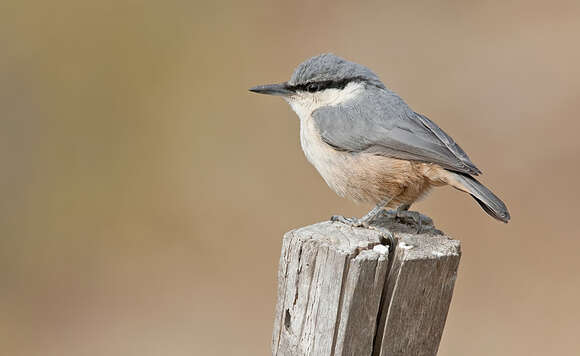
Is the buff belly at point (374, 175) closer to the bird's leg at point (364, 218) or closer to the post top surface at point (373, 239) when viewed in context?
the bird's leg at point (364, 218)

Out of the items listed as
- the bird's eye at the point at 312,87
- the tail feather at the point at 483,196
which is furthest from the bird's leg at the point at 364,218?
the bird's eye at the point at 312,87

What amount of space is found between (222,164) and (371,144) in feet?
15.0

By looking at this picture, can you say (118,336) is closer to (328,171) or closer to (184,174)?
(184,174)

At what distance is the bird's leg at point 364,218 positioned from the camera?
336 centimetres

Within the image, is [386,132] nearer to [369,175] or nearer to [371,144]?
[371,144]

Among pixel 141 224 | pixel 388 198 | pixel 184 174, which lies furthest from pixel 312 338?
pixel 184 174

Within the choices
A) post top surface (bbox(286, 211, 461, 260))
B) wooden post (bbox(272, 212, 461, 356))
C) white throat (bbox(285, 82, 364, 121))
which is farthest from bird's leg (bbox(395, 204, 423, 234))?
white throat (bbox(285, 82, 364, 121))

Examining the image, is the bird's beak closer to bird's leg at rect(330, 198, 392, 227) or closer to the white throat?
the white throat

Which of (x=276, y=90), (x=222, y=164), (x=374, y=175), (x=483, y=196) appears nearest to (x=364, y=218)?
(x=374, y=175)

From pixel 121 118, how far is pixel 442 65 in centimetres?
418

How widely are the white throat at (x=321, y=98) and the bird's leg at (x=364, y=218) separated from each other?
0.73 meters

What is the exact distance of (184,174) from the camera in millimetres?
8438

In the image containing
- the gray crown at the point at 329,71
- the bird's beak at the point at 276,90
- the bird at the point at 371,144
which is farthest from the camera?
the bird's beak at the point at 276,90

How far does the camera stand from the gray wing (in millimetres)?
3922
